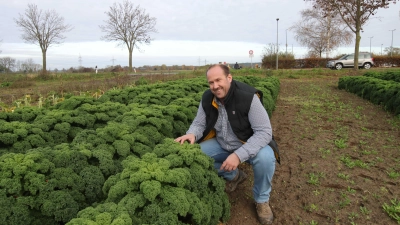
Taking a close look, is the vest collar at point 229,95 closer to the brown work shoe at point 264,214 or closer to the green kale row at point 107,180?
the green kale row at point 107,180

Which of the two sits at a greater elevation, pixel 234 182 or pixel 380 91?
pixel 380 91

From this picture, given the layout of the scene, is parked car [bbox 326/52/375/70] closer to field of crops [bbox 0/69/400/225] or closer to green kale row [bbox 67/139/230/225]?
field of crops [bbox 0/69/400/225]

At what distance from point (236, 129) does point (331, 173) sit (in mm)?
1864

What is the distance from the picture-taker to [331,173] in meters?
4.21

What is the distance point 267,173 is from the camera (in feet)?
10.0

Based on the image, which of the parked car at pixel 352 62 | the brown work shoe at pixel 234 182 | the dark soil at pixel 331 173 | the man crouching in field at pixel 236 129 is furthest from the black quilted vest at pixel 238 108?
the parked car at pixel 352 62

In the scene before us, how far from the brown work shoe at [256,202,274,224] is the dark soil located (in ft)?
0.27

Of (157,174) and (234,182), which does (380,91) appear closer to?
(234,182)

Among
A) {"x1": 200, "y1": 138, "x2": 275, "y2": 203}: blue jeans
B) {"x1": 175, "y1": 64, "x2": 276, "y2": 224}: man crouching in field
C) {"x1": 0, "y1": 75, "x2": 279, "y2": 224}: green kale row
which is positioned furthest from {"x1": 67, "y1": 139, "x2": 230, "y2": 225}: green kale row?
{"x1": 200, "y1": 138, "x2": 275, "y2": 203}: blue jeans

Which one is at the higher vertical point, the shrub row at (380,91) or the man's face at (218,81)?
the man's face at (218,81)

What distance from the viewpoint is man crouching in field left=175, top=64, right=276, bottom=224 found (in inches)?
118

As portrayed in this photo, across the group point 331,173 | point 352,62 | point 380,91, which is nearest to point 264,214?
point 331,173

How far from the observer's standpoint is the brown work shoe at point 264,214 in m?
3.12

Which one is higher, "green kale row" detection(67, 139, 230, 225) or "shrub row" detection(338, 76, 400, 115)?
"shrub row" detection(338, 76, 400, 115)
